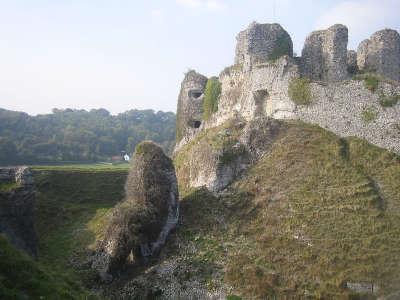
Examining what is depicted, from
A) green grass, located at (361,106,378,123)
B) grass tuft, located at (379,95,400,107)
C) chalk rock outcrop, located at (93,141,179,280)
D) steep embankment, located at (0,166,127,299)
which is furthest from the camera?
green grass, located at (361,106,378,123)

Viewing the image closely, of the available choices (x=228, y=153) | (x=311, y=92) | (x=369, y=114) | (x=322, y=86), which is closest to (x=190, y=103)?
(x=228, y=153)

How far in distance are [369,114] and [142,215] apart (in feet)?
43.5

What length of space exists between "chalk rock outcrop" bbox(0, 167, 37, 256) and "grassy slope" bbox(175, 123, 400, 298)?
7103 millimetres

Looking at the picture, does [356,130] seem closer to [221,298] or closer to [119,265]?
[221,298]

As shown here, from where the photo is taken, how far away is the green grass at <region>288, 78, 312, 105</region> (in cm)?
2784

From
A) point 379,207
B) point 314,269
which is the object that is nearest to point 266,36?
point 379,207

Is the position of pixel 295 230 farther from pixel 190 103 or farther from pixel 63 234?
pixel 190 103

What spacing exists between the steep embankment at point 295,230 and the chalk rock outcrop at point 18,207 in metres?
4.89

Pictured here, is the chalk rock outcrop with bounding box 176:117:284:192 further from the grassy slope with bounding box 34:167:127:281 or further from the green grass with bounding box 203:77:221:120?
the green grass with bounding box 203:77:221:120

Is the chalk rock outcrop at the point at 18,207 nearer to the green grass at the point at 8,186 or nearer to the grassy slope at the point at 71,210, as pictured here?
the green grass at the point at 8,186

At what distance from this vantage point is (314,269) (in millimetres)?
18859

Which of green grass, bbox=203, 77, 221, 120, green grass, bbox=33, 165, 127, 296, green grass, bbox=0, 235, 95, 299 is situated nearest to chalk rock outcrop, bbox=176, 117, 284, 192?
green grass, bbox=33, 165, 127, 296

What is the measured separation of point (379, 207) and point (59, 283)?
14682 mm

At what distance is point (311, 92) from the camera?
27625mm
